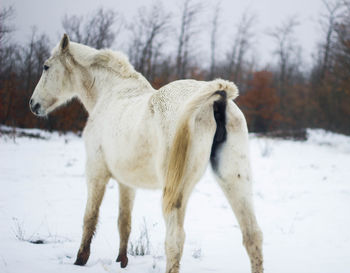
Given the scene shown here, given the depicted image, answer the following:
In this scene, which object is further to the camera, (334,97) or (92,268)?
(334,97)

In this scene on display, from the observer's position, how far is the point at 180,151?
1.83 meters

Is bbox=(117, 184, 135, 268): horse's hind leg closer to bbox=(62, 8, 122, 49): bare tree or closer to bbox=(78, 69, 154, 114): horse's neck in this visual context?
bbox=(78, 69, 154, 114): horse's neck

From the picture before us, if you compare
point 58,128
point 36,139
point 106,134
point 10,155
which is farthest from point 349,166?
point 58,128

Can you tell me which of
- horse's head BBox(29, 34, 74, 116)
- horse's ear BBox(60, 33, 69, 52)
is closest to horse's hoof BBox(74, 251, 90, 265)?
horse's head BBox(29, 34, 74, 116)

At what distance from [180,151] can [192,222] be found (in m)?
2.94

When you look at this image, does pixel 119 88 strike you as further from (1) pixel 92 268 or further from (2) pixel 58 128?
(2) pixel 58 128

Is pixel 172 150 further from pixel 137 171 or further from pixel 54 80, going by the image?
pixel 54 80

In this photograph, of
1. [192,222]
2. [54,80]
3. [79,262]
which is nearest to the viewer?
[79,262]

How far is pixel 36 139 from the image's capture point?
11.5 m

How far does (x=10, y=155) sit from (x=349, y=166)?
982 centimetres

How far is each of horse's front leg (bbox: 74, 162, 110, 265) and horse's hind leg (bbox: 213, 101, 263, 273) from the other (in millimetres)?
1262

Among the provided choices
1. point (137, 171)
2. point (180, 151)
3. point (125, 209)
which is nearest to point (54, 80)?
point (125, 209)

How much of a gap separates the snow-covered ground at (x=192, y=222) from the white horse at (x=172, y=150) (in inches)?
22.5

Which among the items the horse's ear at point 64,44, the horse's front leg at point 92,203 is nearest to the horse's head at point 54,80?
the horse's ear at point 64,44
